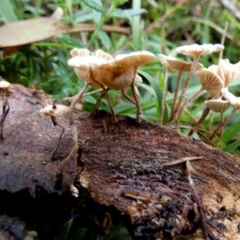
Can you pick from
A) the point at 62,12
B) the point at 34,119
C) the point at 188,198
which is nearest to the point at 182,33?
the point at 62,12

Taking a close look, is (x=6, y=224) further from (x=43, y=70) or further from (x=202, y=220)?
(x=43, y=70)

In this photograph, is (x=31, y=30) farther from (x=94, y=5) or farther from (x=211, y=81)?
(x=211, y=81)

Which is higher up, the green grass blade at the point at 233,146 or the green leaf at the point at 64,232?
the green leaf at the point at 64,232

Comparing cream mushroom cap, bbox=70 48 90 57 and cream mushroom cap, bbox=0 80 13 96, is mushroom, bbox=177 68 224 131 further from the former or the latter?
cream mushroom cap, bbox=0 80 13 96

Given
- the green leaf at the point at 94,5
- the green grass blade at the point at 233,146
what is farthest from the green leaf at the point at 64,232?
the green leaf at the point at 94,5

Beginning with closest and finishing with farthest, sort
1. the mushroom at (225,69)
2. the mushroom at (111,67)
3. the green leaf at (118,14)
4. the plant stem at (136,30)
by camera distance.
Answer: the mushroom at (111,67)
the mushroom at (225,69)
the green leaf at (118,14)
the plant stem at (136,30)

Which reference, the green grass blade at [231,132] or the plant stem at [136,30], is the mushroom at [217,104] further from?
the plant stem at [136,30]

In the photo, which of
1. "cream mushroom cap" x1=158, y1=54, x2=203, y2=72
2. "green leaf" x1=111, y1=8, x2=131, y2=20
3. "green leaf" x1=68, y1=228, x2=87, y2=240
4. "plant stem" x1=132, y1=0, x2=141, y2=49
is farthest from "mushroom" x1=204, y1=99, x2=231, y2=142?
"plant stem" x1=132, y1=0, x2=141, y2=49
